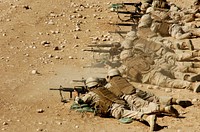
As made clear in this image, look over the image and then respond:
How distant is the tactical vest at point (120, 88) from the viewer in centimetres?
1082

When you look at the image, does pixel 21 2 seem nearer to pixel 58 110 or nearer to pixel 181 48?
pixel 181 48

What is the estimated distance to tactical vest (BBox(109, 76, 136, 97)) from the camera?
426 inches

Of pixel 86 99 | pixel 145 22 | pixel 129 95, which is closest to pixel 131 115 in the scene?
pixel 129 95

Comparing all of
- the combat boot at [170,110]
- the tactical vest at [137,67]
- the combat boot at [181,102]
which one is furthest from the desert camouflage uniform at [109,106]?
the tactical vest at [137,67]

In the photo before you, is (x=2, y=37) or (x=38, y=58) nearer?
(x=38, y=58)

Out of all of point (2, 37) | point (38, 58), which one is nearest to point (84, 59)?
point (38, 58)

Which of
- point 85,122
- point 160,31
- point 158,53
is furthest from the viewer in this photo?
point 160,31

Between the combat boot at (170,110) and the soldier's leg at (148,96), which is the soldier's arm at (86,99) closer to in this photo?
the soldier's leg at (148,96)

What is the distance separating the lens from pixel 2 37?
15.6 m

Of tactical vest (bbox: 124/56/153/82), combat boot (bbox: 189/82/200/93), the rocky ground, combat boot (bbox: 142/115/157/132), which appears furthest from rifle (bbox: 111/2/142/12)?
combat boot (bbox: 142/115/157/132)

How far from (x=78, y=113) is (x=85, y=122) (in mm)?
479

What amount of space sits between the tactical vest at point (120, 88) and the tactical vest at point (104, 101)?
28 centimetres

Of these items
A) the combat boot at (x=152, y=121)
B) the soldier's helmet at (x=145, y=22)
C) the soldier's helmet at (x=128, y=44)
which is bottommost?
the combat boot at (x=152, y=121)

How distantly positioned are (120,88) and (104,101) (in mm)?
686
